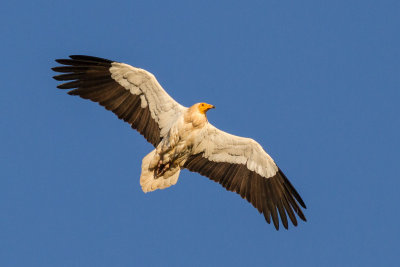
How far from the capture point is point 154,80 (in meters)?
14.6

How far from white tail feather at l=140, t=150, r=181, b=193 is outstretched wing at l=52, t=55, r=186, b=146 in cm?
47

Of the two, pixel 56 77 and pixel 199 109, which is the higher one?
pixel 199 109

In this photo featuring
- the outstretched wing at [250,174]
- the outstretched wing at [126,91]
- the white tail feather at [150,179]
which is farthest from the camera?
the outstretched wing at [250,174]

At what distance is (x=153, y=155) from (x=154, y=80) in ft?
5.57

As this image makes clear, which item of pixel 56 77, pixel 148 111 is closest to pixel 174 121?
pixel 148 111

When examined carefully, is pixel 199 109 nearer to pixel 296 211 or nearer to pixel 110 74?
pixel 110 74

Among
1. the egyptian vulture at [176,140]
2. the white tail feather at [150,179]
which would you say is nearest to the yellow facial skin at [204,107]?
the egyptian vulture at [176,140]

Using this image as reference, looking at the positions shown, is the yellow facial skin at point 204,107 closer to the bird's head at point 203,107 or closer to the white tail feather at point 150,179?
the bird's head at point 203,107

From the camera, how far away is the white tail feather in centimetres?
1506

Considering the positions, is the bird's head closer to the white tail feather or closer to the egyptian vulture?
the egyptian vulture

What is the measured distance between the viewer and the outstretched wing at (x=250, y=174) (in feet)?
50.9

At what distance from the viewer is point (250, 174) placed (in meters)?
15.7

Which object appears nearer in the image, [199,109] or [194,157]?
[199,109]

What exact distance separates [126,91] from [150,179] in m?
2.06
